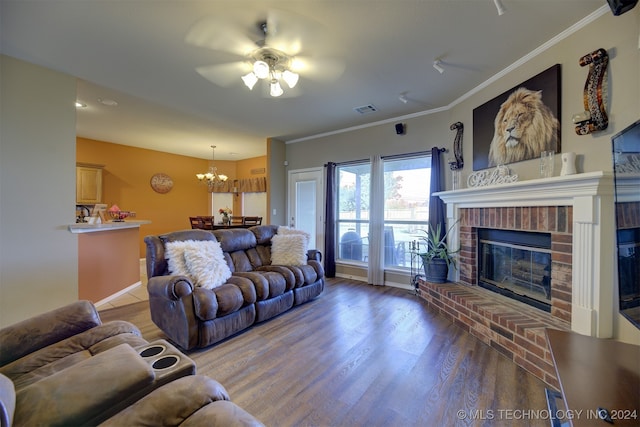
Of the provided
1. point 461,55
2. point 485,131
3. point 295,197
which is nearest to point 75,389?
point 461,55

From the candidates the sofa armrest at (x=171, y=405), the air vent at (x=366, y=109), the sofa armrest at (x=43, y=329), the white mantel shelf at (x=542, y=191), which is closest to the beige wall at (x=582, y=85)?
the white mantel shelf at (x=542, y=191)

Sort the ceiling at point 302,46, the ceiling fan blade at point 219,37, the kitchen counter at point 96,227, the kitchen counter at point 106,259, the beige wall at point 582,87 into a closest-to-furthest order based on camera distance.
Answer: the beige wall at point 582,87
the ceiling at point 302,46
the ceiling fan blade at point 219,37
the kitchen counter at point 96,227
the kitchen counter at point 106,259

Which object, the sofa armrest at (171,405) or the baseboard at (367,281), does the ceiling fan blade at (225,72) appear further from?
the baseboard at (367,281)

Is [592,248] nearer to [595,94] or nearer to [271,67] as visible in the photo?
[595,94]

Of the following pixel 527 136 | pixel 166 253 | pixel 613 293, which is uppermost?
pixel 527 136

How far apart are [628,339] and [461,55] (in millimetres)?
2585

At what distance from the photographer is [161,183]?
21.0 ft

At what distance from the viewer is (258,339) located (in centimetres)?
249

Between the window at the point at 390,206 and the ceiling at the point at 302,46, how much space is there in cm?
90

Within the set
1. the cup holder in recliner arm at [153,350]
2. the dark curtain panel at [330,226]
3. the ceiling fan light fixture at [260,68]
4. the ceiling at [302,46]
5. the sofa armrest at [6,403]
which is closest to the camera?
the sofa armrest at [6,403]

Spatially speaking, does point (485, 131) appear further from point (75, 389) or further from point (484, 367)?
point (75, 389)

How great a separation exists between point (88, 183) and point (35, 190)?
3.03 meters

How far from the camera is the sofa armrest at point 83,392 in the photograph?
28.9 inches

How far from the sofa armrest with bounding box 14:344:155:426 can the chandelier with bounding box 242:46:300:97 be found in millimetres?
2207
